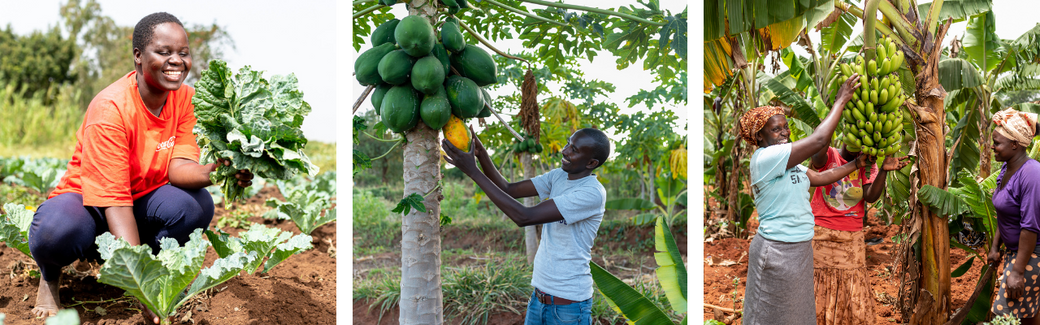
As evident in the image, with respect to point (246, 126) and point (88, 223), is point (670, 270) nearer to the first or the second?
point (246, 126)

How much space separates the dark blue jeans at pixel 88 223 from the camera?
84.8 inches

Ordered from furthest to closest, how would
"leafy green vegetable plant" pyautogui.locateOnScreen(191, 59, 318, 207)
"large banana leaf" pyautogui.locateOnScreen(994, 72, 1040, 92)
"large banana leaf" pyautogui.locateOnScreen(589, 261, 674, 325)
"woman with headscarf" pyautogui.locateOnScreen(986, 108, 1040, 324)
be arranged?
"large banana leaf" pyautogui.locateOnScreen(994, 72, 1040, 92), "woman with headscarf" pyautogui.locateOnScreen(986, 108, 1040, 324), "large banana leaf" pyautogui.locateOnScreen(589, 261, 674, 325), "leafy green vegetable plant" pyautogui.locateOnScreen(191, 59, 318, 207)

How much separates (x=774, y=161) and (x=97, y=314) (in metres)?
3.13

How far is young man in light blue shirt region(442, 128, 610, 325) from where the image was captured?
213cm

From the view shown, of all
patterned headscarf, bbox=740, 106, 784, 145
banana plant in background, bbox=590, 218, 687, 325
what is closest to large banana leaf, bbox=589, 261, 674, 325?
banana plant in background, bbox=590, 218, 687, 325

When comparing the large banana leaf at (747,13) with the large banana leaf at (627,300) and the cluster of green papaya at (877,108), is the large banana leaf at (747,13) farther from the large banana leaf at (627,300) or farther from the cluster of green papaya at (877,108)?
the large banana leaf at (627,300)

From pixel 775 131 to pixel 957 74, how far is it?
73.2 inches

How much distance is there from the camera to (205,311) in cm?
242

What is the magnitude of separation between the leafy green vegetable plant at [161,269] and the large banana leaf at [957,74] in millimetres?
4048

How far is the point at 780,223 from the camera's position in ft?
7.61

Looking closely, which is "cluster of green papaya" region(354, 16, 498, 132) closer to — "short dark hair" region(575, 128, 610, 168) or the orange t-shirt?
"short dark hair" region(575, 128, 610, 168)

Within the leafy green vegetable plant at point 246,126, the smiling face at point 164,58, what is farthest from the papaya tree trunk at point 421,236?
the smiling face at point 164,58

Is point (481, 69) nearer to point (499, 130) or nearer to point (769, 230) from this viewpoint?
point (769, 230)

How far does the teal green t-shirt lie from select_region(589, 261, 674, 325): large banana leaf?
24.6 inches
